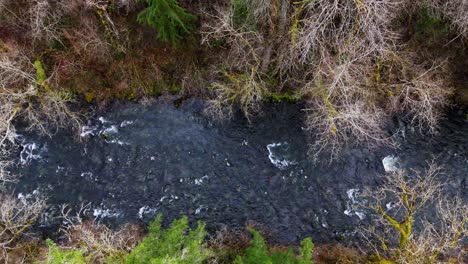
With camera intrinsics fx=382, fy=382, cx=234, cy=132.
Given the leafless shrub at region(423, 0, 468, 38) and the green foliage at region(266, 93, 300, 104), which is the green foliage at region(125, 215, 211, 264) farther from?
the leafless shrub at region(423, 0, 468, 38)

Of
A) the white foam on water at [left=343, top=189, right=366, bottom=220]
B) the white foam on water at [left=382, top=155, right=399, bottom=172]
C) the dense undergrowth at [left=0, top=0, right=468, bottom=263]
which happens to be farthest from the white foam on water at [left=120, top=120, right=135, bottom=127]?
the white foam on water at [left=382, top=155, right=399, bottom=172]

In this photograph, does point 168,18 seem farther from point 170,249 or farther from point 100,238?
point 170,249

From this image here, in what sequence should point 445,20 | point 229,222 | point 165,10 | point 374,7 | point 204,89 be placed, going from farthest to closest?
point 204,89 < point 229,222 < point 445,20 < point 165,10 < point 374,7

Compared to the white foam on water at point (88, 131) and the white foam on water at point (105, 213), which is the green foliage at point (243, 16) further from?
the white foam on water at point (105, 213)

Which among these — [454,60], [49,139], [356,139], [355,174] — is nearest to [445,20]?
[454,60]

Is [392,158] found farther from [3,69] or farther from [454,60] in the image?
[3,69]

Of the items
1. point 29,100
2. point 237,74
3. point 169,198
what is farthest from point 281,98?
point 29,100
